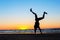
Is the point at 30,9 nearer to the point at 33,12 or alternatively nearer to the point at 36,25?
the point at 33,12

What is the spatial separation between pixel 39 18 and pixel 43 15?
17.6 inches

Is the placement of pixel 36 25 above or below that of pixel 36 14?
below

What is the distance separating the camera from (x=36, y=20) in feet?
49.7

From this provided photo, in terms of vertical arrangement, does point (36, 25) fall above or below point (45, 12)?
below

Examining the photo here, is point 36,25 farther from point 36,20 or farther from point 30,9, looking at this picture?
point 30,9

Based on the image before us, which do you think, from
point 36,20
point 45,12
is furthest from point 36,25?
point 45,12

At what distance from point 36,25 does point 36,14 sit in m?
0.99

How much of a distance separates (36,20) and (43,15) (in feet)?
2.58

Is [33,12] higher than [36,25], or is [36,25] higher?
[33,12]

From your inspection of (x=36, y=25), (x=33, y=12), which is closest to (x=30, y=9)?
(x=33, y=12)

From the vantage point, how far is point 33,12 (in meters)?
14.8

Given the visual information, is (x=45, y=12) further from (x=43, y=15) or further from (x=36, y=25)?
(x=36, y=25)

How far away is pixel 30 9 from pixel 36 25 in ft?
4.85

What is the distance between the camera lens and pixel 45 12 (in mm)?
14695
